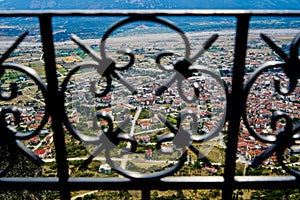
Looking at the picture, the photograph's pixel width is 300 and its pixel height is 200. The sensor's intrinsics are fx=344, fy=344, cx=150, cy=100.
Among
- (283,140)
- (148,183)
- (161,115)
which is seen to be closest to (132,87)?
(161,115)

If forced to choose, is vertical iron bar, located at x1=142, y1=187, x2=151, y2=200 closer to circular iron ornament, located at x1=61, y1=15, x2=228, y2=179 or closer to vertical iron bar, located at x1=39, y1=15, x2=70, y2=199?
circular iron ornament, located at x1=61, y1=15, x2=228, y2=179

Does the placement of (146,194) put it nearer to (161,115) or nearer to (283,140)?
(161,115)

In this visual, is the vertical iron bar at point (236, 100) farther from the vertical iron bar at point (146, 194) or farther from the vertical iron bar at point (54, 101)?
the vertical iron bar at point (54, 101)

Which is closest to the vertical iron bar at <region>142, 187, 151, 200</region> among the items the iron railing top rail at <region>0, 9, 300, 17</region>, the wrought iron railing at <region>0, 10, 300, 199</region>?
the wrought iron railing at <region>0, 10, 300, 199</region>

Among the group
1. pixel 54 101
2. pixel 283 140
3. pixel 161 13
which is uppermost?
pixel 161 13

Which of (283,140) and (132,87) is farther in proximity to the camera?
(283,140)

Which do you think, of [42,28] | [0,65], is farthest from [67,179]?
[42,28]

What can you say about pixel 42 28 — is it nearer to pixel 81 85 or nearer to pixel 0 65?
pixel 0 65

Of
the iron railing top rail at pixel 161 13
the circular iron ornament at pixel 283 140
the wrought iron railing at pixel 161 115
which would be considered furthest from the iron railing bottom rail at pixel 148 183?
the iron railing top rail at pixel 161 13
